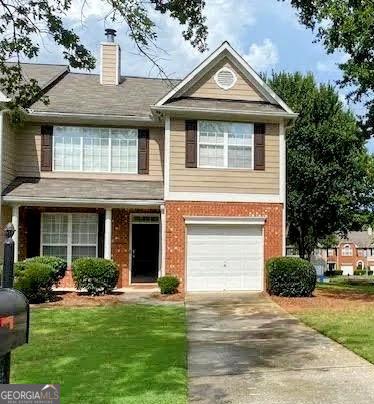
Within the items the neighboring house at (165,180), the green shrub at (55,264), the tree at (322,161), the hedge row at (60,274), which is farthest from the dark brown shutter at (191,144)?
the tree at (322,161)

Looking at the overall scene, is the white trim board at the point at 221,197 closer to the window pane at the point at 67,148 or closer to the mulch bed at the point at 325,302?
the mulch bed at the point at 325,302

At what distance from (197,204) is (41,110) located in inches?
257

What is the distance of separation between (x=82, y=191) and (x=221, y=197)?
487cm

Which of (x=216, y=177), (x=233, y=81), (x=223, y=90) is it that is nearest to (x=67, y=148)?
(x=216, y=177)

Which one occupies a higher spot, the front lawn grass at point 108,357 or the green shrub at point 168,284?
the green shrub at point 168,284

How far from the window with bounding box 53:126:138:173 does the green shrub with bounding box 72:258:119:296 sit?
13.2ft

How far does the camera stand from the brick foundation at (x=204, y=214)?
17.9 metres

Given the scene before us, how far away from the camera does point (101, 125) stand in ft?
64.0

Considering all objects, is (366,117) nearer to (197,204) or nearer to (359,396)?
(197,204)

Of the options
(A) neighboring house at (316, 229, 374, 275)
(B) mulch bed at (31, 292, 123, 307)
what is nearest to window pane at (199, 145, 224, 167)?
(B) mulch bed at (31, 292, 123, 307)

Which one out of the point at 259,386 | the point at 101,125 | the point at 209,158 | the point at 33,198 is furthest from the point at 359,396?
the point at 101,125

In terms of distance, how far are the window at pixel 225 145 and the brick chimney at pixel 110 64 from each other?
6.12m

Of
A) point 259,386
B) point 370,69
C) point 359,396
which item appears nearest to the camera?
point 359,396

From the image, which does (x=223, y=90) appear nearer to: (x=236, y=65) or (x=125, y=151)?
(x=236, y=65)
